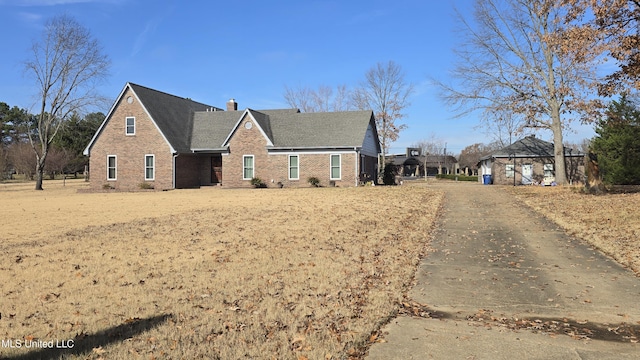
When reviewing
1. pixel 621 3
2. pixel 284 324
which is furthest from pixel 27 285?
pixel 621 3

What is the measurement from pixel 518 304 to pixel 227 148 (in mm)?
29880

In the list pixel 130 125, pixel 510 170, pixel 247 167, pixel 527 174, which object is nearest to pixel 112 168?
pixel 130 125

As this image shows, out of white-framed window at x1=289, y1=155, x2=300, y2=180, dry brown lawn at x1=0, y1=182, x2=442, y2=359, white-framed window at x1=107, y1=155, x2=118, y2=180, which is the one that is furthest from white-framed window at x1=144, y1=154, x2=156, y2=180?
dry brown lawn at x1=0, y1=182, x2=442, y2=359

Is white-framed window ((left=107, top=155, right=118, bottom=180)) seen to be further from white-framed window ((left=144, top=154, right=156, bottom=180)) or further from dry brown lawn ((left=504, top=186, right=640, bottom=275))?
dry brown lawn ((left=504, top=186, right=640, bottom=275))

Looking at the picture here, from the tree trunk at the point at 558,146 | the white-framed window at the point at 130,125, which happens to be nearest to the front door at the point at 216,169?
the white-framed window at the point at 130,125

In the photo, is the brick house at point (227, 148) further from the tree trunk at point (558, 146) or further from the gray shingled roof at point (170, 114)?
the tree trunk at point (558, 146)

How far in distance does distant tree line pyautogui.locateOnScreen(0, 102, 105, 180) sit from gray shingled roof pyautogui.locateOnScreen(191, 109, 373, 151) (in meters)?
29.7

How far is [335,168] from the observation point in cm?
3281

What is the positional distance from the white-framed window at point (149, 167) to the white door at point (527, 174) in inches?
1207

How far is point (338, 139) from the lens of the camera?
1300 inches

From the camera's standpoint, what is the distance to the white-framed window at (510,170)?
3919cm

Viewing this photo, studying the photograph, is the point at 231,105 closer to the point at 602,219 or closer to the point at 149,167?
the point at 149,167

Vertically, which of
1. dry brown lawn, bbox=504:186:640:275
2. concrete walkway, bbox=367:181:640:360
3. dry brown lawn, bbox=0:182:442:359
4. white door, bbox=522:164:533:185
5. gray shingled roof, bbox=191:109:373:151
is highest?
gray shingled roof, bbox=191:109:373:151

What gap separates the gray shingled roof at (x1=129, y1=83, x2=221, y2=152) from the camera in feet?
112
